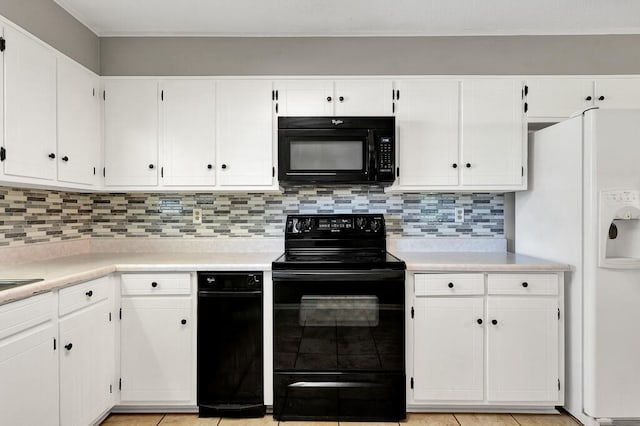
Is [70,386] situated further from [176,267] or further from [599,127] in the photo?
[599,127]

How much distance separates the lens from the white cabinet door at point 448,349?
2.13 m

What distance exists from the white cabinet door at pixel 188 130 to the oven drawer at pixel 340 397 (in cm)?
135

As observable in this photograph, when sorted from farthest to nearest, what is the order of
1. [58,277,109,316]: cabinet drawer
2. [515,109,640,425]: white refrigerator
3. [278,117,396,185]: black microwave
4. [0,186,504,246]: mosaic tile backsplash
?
1. [0,186,504,246]: mosaic tile backsplash
2. [278,117,396,185]: black microwave
3. [515,109,640,425]: white refrigerator
4. [58,277,109,316]: cabinet drawer

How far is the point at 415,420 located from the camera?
83.6 inches

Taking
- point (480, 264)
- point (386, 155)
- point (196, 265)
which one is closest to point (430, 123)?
point (386, 155)

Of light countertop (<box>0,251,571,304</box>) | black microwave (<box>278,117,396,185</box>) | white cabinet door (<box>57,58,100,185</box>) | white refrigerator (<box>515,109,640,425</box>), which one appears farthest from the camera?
black microwave (<box>278,117,396,185</box>)

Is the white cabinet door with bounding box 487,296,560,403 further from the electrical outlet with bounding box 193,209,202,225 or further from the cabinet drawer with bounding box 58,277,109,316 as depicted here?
the cabinet drawer with bounding box 58,277,109,316

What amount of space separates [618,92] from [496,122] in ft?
2.67

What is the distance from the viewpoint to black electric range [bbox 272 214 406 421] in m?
2.11

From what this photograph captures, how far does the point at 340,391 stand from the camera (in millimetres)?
2111

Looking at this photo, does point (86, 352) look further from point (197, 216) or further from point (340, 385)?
point (340, 385)

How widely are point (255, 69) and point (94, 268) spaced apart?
5.07 ft

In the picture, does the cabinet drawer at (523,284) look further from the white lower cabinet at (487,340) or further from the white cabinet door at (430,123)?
the white cabinet door at (430,123)

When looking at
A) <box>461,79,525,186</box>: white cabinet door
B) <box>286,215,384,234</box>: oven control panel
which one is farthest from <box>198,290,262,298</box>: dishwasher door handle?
<box>461,79,525,186</box>: white cabinet door
